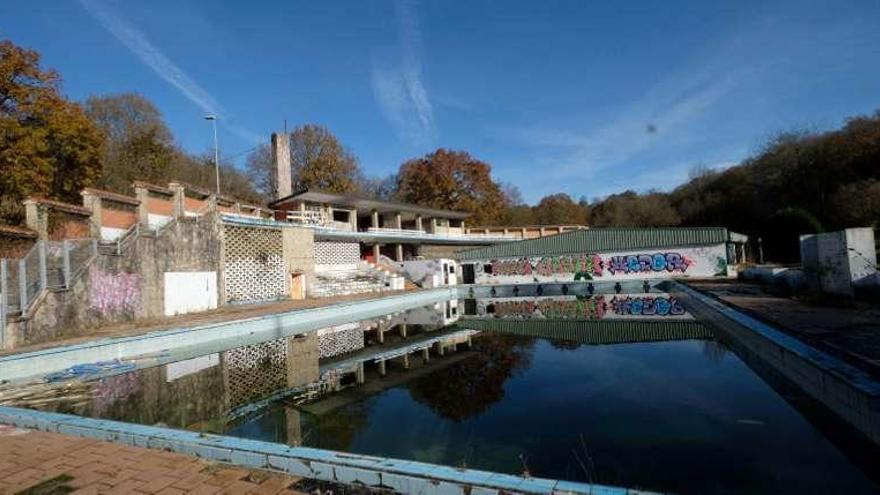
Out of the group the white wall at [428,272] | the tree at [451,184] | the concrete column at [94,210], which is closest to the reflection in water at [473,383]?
the concrete column at [94,210]

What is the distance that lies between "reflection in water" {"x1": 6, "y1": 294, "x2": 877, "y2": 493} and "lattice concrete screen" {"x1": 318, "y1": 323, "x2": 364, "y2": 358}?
16 centimetres

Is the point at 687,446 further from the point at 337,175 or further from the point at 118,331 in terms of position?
the point at 337,175

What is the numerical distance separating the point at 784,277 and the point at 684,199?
120 feet

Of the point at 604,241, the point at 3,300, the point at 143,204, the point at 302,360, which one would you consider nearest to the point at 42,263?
the point at 3,300

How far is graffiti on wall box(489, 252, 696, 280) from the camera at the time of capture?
93.0ft

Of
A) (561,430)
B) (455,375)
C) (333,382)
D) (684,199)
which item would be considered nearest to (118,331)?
(333,382)

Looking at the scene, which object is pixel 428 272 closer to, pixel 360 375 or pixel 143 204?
pixel 143 204

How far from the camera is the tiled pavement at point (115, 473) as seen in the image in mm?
3434

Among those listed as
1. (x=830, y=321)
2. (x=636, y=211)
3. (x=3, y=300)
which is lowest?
(x=830, y=321)

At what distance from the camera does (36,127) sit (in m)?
18.4

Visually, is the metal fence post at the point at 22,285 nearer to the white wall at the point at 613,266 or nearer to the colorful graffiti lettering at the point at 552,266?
the white wall at the point at 613,266

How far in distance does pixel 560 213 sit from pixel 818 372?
55.2 meters

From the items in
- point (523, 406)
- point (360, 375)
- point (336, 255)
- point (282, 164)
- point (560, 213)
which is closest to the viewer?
point (523, 406)

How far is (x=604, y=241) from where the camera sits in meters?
29.8
